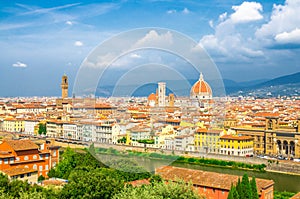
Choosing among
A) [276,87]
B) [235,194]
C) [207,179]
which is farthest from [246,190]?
[276,87]

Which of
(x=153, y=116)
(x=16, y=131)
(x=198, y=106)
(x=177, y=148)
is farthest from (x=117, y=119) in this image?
(x=16, y=131)

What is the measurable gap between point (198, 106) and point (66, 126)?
1438cm

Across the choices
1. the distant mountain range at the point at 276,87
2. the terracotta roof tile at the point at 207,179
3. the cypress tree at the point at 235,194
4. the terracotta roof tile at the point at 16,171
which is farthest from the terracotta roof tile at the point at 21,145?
the distant mountain range at the point at 276,87

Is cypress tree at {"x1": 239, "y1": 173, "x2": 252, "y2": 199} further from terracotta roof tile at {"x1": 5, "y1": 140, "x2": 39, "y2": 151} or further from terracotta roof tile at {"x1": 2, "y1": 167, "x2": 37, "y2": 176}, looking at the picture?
terracotta roof tile at {"x1": 5, "y1": 140, "x2": 39, "y2": 151}

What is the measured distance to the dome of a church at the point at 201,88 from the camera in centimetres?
367

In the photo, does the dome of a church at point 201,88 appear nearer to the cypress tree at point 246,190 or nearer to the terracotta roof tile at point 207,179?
the cypress tree at point 246,190

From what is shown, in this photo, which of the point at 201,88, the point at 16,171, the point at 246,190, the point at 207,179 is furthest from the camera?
the point at 207,179

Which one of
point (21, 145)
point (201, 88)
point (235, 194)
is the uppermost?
point (201, 88)

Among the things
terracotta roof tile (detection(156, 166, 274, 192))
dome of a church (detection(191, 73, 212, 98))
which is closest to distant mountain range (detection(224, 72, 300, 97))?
terracotta roof tile (detection(156, 166, 274, 192))

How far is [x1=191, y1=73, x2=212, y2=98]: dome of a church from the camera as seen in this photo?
367 centimetres

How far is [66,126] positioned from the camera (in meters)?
18.5

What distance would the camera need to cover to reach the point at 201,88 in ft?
13.1

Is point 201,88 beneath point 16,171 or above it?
above

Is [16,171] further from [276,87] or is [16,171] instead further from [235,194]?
[276,87]
